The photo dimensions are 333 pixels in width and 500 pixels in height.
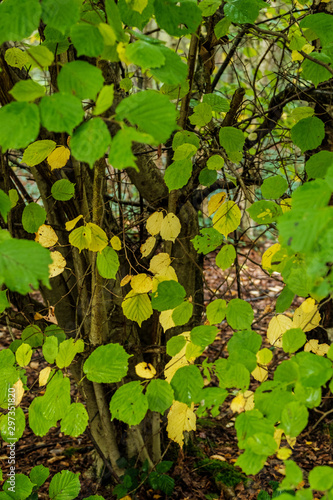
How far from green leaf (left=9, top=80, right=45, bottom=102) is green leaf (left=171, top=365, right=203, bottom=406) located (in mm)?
685

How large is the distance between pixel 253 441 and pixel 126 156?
53 centimetres

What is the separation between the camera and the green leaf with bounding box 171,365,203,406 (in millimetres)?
896

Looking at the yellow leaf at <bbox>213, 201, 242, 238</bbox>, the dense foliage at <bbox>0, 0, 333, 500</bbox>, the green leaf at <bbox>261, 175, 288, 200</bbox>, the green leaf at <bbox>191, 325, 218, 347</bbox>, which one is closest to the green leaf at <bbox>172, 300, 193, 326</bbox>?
the dense foliage at <bbox>0, 0, 333, 500</bbox>

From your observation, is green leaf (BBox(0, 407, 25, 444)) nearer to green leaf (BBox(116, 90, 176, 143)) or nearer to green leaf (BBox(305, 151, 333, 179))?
green leaf (BBox(116, 90, 176, 143))

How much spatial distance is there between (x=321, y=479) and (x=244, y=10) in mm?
1060

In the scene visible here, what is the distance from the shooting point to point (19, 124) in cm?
59

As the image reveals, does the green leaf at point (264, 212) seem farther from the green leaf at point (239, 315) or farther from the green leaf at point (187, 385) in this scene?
the green leaf at point (187, 385)

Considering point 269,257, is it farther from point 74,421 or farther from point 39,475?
point 39,475

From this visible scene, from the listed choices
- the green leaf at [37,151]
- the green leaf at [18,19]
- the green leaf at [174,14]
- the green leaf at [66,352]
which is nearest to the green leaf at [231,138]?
the green leaf at [174,14]

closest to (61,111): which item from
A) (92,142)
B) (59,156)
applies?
(92,142)

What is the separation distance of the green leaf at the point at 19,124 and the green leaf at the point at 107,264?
0.59 meters

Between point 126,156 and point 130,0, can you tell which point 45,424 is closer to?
point 126,156

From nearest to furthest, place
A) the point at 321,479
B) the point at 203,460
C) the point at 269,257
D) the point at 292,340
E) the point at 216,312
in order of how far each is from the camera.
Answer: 1. the point at 321,479
2. the point at 292,340
3. the point at 216,312
4. the point at 269,257
5. the point at 203,460

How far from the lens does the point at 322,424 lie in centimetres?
226
